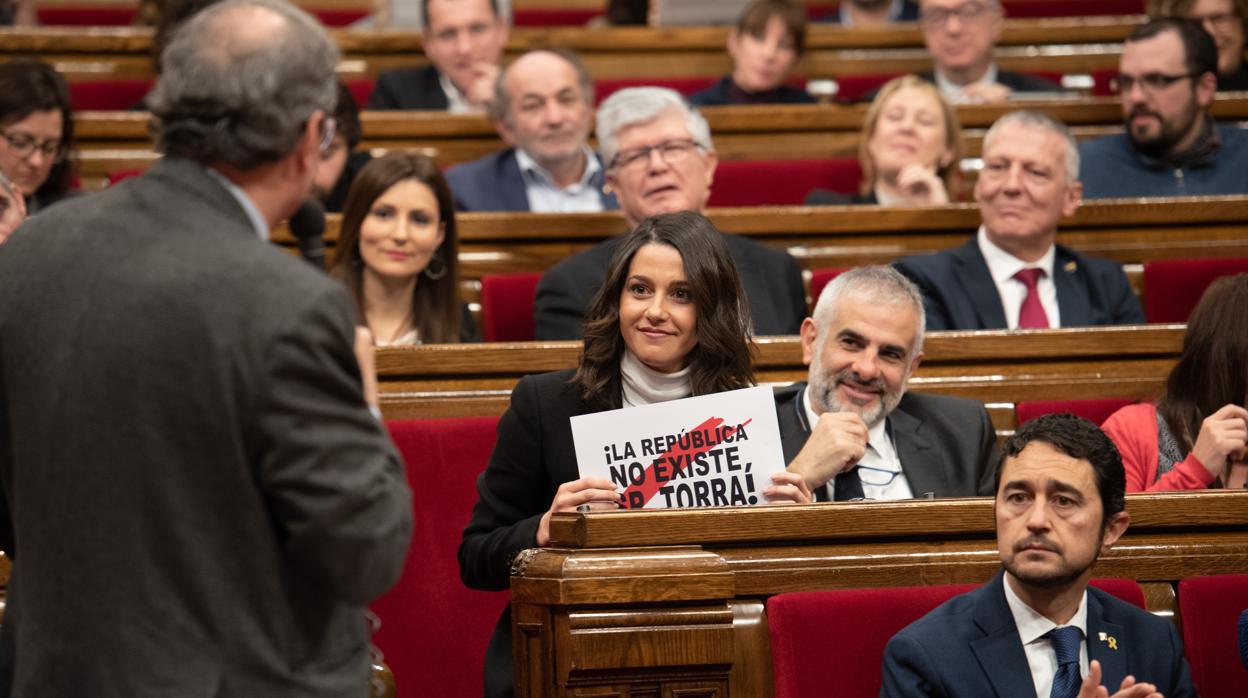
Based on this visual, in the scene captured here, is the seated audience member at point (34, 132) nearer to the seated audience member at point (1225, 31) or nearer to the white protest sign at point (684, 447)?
the white protest sign at point (684, 447)

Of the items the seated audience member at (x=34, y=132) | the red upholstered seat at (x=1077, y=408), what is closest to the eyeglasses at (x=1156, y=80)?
the red upholstered seat at (x=1077, y=408)

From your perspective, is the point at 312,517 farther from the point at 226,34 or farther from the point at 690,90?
the point at 690,90

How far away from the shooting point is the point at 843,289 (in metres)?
2.14

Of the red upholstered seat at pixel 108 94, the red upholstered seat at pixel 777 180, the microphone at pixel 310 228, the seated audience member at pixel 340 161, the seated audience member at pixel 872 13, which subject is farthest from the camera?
the seated audience member at pixel 872 13

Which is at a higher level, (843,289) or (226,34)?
(226,34)

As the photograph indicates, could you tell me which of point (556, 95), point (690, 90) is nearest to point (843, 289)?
point (556, 95)

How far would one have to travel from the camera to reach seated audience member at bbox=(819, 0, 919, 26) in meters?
4.90

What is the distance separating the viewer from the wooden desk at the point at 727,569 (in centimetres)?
151

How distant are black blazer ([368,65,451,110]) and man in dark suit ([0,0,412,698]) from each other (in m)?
2.85

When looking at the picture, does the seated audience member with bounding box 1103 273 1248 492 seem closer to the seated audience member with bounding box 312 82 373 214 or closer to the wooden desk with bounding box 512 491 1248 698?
the wooden desk with bounding box 512 491 1248 698

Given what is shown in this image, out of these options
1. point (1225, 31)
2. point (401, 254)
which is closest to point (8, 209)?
point (401, 254)

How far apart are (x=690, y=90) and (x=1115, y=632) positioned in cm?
283

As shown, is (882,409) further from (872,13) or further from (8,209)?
(872,13)

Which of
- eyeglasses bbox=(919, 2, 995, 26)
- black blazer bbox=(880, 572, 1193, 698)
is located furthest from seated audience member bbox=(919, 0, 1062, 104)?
black blazer bbox=(880, 572, 1193, 698)
